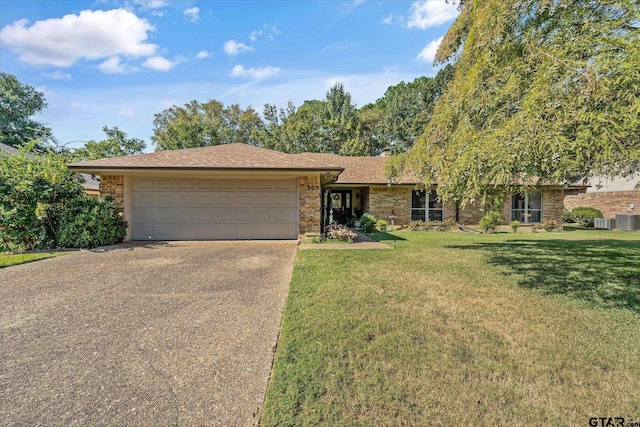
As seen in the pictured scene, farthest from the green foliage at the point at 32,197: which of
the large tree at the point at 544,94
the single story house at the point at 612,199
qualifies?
the single story house at the point at 612,199

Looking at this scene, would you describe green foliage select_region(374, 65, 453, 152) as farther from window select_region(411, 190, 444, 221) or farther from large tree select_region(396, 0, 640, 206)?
large tree select_region(396, 0, 640, 206)

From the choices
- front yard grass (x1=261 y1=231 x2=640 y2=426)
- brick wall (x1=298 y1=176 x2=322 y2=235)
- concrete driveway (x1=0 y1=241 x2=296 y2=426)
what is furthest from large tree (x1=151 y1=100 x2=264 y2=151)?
front yard grass (x1=261 y1=231 x2=640 y2=426)

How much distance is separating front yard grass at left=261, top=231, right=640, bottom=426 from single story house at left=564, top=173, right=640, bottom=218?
17230 mm

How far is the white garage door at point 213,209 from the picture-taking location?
10.5 meters

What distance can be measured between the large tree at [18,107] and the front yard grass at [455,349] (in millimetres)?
38242

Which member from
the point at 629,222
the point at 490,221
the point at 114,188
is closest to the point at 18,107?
the point at 114,188

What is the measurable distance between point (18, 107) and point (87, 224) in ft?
114

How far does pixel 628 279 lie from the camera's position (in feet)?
19.5

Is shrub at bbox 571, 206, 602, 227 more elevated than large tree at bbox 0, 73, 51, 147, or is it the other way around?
large tree at bbox 0, 73, 51, 147

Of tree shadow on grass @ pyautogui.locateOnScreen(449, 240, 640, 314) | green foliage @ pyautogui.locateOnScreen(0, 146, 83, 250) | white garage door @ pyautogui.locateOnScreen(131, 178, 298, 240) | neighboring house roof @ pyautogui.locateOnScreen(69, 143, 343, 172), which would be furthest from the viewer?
white garage door @ pyautogui.locateOnScreen(131, 178, 298, 240)

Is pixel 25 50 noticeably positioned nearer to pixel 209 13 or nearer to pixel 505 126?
pixel 209 13

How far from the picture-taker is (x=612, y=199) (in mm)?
19344

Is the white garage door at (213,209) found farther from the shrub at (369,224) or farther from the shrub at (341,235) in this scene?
the shrub at (369,224)

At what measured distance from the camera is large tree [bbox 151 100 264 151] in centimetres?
3094
